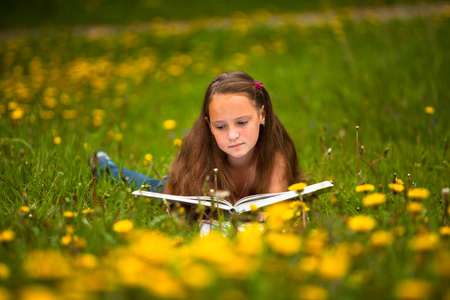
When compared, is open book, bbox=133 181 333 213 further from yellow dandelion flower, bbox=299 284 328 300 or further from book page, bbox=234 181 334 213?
yellow dandelion flower, bbox=299 284 328 300

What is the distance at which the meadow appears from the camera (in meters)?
1.00

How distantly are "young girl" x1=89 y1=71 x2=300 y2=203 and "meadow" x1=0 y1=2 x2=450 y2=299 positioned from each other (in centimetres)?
24

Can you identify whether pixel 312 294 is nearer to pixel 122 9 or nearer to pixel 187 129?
pixel 187 129

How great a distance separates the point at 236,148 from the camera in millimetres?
2004

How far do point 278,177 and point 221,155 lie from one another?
325 millimetres

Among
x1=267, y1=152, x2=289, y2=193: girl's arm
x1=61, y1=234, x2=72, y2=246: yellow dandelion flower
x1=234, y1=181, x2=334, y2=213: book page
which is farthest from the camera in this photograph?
x1=267, y1=152, x2=289, y2=193: girl's arm

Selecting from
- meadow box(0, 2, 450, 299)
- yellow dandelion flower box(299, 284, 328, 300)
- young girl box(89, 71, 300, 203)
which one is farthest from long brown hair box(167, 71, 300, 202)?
yellow dandelion flower box(299, 284, 328, 300)

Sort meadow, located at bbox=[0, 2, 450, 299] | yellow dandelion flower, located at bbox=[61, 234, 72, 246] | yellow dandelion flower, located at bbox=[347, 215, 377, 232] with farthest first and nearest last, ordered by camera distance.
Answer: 1. yellow dandelion flower, located at bbox=[61, 234, 72, 246]
2. yellow dandelion flower, located at bbox=[347, 215, 377, 232]
3. meadow, located at bbox=[0, 2, 450, 299]

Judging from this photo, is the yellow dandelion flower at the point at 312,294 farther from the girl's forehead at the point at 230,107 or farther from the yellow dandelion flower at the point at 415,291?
the girl's forehead at the point at 230,107

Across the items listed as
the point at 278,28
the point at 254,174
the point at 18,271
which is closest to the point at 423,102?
the point at 254,174

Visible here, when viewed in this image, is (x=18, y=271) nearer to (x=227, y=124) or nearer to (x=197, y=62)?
(x=227, y=124)

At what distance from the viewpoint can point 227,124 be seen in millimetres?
1994

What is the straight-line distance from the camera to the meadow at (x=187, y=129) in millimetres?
1003

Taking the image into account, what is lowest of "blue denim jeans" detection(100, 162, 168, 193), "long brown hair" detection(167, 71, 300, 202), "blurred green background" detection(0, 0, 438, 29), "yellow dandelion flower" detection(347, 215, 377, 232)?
"blue denim jeans" detection(100, 162, 168, 193)
